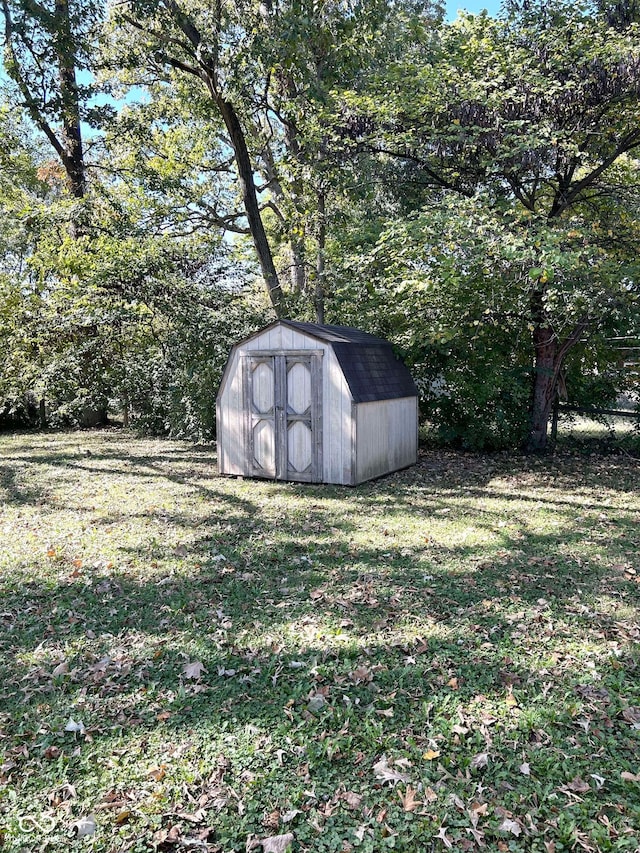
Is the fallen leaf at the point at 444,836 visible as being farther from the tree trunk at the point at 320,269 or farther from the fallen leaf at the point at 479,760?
the tree trunk at the point at 320,269

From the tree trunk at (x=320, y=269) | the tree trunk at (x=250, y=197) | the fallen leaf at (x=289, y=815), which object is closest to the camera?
the fallen leaf at (x=289, y=815)

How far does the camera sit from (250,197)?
47.4 feet

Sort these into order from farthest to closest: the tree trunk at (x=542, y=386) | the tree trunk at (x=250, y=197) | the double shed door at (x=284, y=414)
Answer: the tree trunk at (x=250, y=197)
the tree trunk at (x=542, y=386)
the double shed door at (x=284, y=414)

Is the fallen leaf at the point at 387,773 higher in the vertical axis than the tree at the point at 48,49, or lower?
lower

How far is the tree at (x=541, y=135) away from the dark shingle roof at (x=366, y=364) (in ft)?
7.88

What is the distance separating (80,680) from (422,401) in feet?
31.9

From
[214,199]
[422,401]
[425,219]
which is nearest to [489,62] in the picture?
[425,219]

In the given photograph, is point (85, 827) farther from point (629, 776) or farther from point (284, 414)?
point (284, 414)

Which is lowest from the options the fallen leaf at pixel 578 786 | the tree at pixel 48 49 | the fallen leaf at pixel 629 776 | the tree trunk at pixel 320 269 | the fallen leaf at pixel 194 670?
the fallen leaf at pixel 578 786

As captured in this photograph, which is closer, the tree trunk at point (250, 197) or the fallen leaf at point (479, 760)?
the fallen leaf at point (479, 760)

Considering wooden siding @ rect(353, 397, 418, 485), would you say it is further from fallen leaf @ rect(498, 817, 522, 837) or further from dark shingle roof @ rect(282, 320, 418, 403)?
fallen leaf @ rect(498, 817, 522, 837)

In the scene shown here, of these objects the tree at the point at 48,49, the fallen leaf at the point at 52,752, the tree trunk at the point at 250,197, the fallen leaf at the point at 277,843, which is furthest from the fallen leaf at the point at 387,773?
the tree trunk at the point at 250,197

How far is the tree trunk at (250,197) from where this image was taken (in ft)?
45.5

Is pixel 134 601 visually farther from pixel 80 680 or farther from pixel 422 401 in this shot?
pixel 422 401
